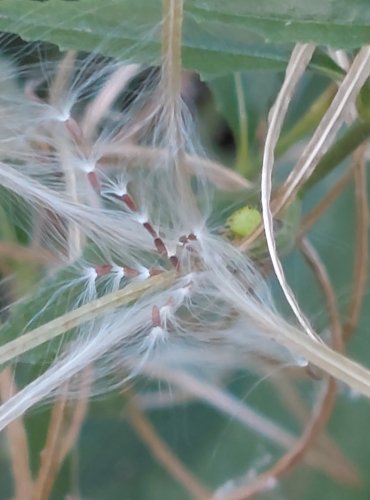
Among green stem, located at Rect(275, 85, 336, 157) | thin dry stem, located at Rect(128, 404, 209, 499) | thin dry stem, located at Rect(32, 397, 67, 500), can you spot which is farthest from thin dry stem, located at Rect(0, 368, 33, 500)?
green stem, located at Rect(275, 85, 336, 157)

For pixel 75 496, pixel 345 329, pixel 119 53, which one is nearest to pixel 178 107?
pixel 119 53

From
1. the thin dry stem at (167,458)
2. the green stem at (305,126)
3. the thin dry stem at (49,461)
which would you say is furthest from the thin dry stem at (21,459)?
the green stem at (305,126)

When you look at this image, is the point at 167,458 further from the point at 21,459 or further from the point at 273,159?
the point at 273,159

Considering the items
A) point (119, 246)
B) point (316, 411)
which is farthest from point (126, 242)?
point (316, 411)

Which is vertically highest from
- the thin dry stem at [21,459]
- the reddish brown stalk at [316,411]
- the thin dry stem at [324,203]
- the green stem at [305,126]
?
the green stem at [305,126]

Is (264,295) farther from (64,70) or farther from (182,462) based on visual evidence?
(182,462)

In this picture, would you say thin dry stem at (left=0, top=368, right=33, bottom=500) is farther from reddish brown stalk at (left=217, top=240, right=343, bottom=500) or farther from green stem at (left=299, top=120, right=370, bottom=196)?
green stem at (left=299, top=120, right=370, bottom=196)

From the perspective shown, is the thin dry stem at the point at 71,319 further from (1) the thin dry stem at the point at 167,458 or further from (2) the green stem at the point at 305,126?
(1) the thin dry stem at the point at 167,458
